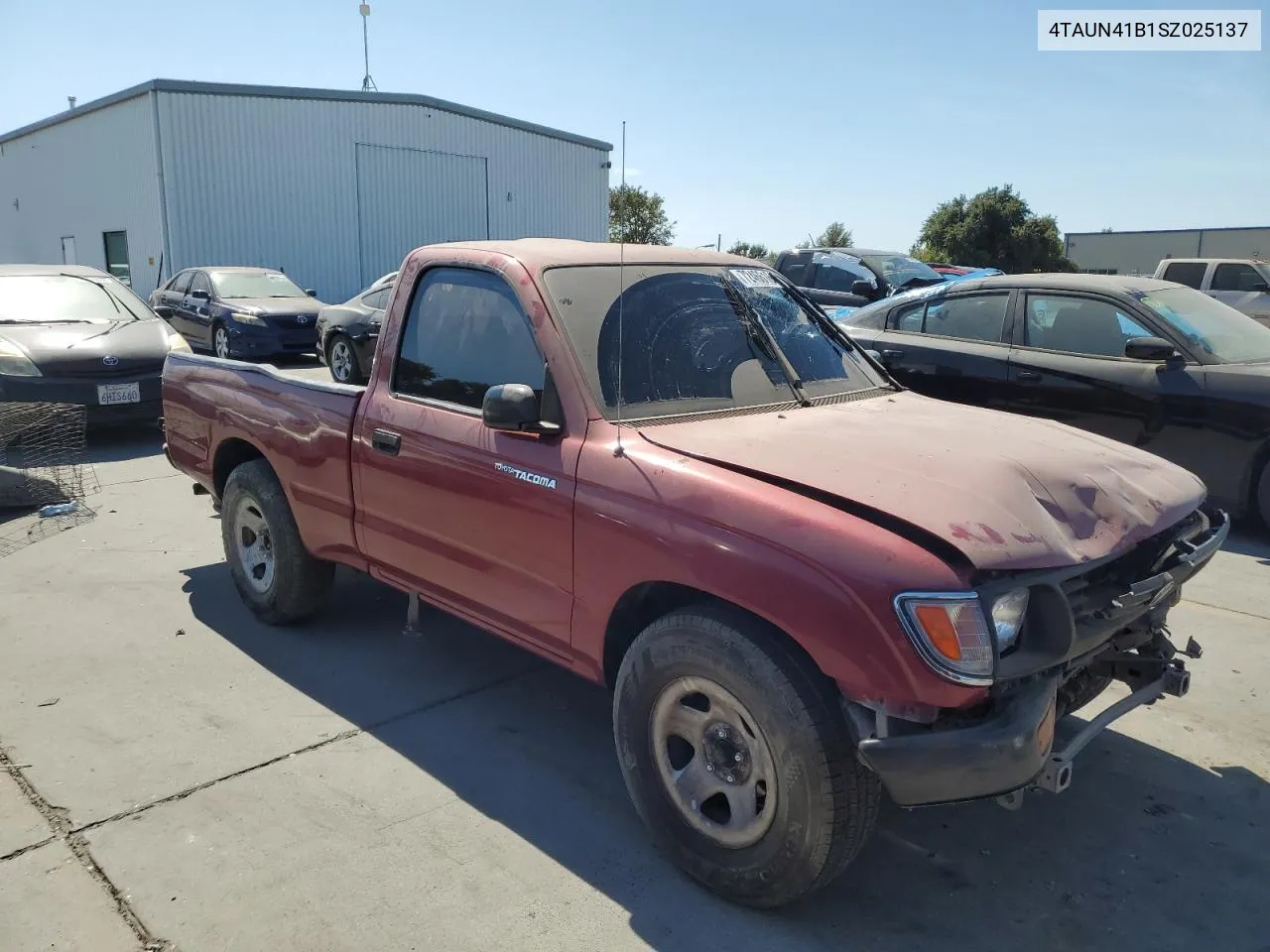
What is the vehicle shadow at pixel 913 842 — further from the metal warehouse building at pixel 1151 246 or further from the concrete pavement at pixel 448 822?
the metal warehouse building at pixel 1151 246

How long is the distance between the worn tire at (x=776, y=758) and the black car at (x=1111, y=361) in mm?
4744

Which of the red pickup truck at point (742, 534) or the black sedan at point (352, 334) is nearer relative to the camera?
the red pickup truck at point (742, 534)

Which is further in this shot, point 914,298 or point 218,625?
point 914,298

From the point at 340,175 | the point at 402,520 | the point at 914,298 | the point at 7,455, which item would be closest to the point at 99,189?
the point at 340,175

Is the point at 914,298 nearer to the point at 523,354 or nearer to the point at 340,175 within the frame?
the point at 523,354

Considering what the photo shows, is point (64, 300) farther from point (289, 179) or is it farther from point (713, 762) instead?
point (289, 179)

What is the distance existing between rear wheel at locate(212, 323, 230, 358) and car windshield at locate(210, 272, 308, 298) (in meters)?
0.59

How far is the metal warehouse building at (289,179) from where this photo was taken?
20.7 metres

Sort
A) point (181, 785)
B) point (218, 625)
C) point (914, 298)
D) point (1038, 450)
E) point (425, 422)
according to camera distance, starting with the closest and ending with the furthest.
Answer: point (1038, 450) → point (181, 785) → point (425, 422) → point (218, 625) → point (914, 298)

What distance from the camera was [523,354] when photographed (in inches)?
136

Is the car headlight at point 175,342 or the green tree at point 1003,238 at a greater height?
the green tree at point 1003,238

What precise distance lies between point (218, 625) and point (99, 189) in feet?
75.5

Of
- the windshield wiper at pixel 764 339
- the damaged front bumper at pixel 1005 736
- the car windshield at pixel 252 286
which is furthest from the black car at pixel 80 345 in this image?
the damaged front bumper at pixel 1005 736

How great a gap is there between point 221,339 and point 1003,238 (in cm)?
4157
